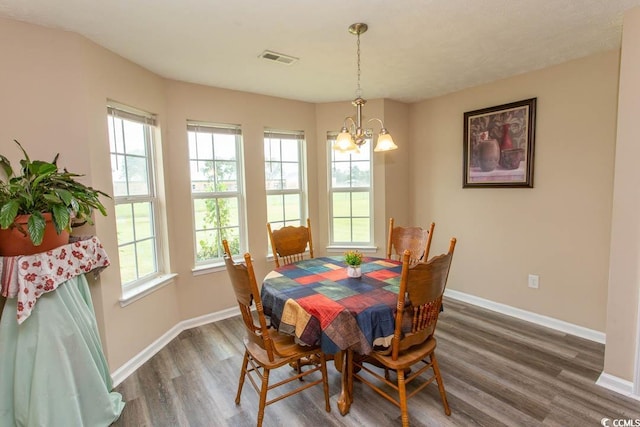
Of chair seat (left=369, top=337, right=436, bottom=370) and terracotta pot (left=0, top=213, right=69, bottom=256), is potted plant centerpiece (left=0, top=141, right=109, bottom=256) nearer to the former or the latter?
terracotta pot (left=0, top=213, right=69, bottom=256)

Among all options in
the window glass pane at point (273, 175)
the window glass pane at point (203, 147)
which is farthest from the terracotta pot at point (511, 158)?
the window glass pane at point (203, 147)

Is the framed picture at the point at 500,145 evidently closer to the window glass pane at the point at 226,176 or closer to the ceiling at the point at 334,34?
the ceiling at the point at 334,34

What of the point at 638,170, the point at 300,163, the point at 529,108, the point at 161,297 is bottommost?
the point at 161,297

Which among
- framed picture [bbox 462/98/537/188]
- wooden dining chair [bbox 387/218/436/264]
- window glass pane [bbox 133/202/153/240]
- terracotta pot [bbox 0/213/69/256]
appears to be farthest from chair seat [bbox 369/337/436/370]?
window glass pane [bbox 133/202/153/240]

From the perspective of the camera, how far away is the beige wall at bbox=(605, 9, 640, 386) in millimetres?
1936

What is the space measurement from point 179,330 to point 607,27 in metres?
4.26

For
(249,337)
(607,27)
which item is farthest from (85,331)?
(607,27)

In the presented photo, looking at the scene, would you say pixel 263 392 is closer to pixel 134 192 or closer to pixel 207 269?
pixel 207 269

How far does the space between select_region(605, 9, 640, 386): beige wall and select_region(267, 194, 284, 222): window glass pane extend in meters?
2.93

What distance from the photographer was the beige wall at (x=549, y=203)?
8.55 ft

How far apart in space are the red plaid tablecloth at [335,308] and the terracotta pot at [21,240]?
1224 mm

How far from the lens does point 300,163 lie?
3.84 metres

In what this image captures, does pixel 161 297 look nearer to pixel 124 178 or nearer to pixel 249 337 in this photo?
pixel 124 178

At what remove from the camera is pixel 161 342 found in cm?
279
